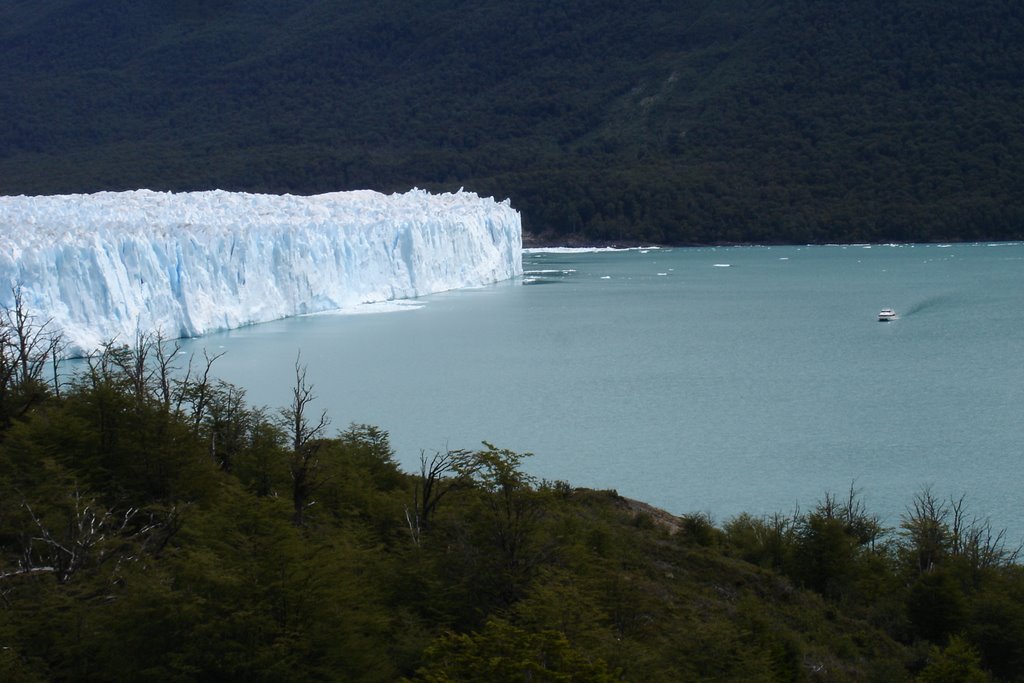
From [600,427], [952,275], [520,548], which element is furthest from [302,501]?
[952,275]

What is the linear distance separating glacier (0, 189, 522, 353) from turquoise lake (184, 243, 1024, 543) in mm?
866

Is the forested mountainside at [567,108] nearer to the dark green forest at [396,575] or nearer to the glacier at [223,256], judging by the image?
the glacier at [223,256]

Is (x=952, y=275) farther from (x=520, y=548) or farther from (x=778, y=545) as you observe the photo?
(x=520, y=548)

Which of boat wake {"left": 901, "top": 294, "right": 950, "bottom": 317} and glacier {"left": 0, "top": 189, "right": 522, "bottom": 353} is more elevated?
glacier {"left": 0, "top": 189, "right": 522, "bottom": 353}

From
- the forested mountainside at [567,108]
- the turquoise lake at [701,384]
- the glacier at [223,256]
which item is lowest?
the turquoise lake at [701,384]

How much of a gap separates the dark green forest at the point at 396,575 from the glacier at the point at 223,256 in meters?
7.57

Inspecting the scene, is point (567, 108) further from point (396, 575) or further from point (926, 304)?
point (396, 575)

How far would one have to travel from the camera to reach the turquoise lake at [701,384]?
1359cm

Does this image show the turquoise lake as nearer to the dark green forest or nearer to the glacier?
the glacier

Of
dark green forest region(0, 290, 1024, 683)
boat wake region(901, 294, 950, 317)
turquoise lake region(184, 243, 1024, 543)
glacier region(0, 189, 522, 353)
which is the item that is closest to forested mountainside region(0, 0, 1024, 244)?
turquoise lake region(184, 243, 1024, 543)

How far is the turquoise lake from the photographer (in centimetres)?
1359

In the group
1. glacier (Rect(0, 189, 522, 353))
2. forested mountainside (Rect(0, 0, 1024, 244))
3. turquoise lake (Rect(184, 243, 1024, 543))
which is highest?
forested mountainside (Rect(0, 0, 1024, 244))

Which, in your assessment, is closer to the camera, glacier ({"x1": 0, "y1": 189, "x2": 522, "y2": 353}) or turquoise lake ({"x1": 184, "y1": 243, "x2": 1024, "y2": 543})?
turquoise lake ({"x1": 184, "y1": 243, "x2": 1024, "y2": 543})

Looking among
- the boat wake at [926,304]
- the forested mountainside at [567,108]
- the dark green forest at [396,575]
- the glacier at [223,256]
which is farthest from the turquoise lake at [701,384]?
the forested mountainside at [567,108]
